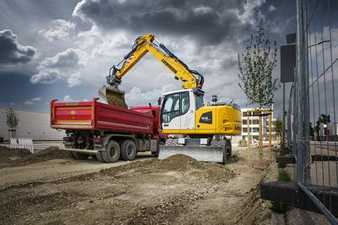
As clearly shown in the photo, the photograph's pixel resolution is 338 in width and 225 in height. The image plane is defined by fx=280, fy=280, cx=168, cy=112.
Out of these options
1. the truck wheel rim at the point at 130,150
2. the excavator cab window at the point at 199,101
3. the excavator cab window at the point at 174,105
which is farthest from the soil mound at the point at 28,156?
the excavator cab window at the point at 199,101

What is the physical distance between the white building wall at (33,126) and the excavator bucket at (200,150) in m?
38.9

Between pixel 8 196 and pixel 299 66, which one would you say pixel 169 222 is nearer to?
pixel 299 66

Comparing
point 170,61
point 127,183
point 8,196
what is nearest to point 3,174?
point 8,196

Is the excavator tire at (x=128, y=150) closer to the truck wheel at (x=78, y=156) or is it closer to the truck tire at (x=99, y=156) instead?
the truck tire at (x=99, y=156)

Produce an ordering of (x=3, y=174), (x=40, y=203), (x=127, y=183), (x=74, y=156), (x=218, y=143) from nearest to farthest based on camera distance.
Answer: (x=40, y=203)
(x=127, y=183)
(x=3, y=174)
(x=218, y=143)
(x=74, y=156)

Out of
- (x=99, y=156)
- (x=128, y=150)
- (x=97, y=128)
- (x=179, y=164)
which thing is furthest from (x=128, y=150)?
(x=179, y=164)

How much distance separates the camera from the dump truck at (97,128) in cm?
1078

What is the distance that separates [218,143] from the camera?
10539mm

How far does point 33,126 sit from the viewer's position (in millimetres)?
47594

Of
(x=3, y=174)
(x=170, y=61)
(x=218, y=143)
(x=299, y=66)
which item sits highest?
(x=170, y=61)

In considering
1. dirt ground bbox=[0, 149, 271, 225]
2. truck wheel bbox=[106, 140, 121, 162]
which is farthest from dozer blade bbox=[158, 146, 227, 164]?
truck wheel bbox=[106, 140, 121, 162]

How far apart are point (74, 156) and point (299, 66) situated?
11135 mm

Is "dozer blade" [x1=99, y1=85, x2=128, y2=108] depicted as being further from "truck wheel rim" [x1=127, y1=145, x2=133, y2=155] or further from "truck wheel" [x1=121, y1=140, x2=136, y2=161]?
"truck wheel rim" [x1=127, y1=145, x2=133, y2=155]

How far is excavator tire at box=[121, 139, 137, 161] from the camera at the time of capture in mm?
12438
